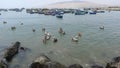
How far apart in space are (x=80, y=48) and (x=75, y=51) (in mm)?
2528

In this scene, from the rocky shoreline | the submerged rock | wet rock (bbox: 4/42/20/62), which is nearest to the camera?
the submerged rock

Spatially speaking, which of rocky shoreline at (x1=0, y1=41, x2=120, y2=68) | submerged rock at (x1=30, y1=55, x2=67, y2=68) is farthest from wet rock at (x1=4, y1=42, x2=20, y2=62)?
submerged rock at (x1=30, y1=55, x2=67, y2=68)

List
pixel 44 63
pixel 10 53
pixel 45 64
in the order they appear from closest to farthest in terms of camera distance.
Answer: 1. pixel 45 64
2. pixel 44 63
3. pixel 10 53

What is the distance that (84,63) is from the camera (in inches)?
1228

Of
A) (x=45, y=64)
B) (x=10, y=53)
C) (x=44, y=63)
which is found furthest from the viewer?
(x=10, y=53)

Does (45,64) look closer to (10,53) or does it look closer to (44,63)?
(44,63)

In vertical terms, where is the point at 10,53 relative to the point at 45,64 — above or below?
below

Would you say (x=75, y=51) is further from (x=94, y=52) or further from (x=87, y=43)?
(x=87, y=43)

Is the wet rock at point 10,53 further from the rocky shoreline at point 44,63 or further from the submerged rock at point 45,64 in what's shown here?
the submerged rock at point 45,64

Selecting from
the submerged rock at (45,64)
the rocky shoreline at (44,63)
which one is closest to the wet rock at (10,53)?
the rocky shoreline at (44,63)

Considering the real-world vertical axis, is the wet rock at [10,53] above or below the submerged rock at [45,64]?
below

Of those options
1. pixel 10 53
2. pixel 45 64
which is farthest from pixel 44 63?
pixel 10 53

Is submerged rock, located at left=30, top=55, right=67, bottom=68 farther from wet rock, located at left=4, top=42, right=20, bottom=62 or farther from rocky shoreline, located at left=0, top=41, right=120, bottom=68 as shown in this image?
wet rock, located at left=4, top=42, right=20, bottom=62

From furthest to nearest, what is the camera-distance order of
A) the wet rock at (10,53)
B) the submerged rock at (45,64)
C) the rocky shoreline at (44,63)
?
the wet rock at (10,53) < the rocky shoreline at (44,63) < the submerged rock at (45,64)
